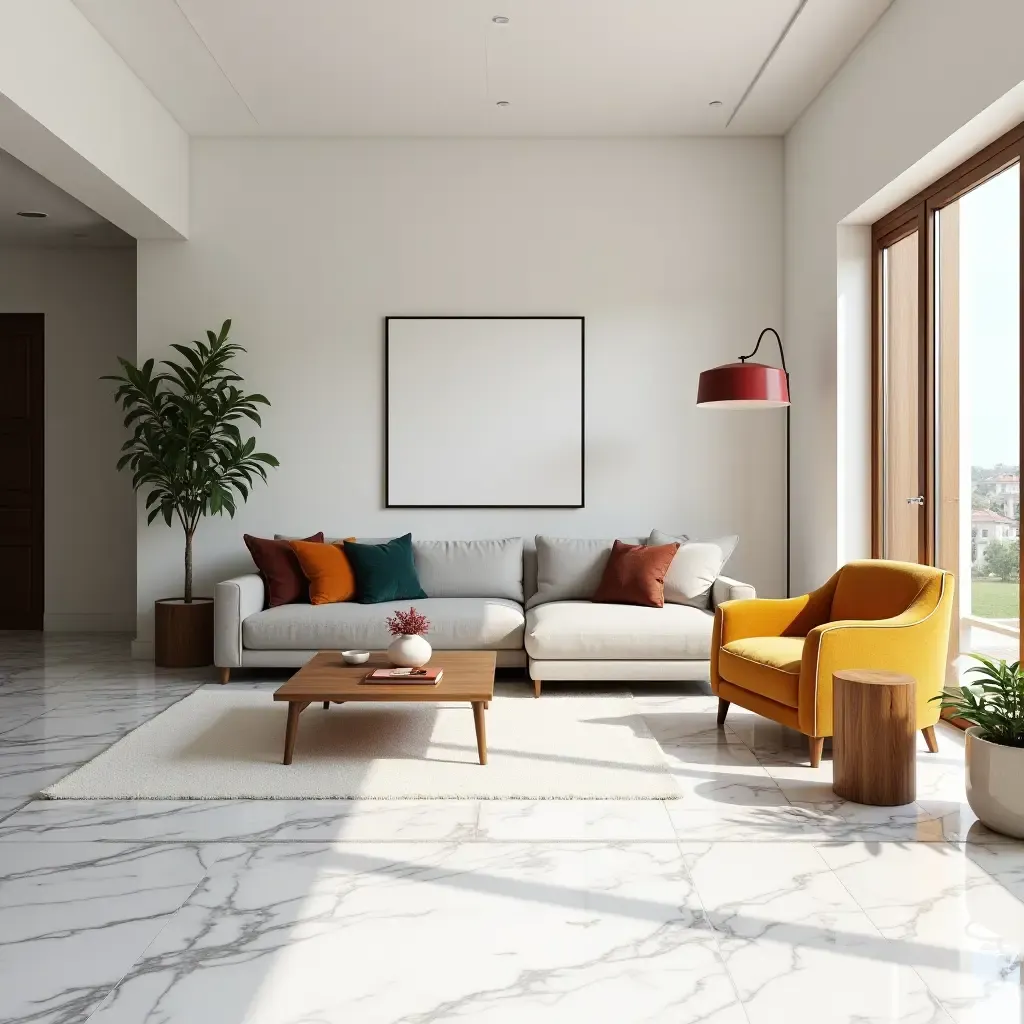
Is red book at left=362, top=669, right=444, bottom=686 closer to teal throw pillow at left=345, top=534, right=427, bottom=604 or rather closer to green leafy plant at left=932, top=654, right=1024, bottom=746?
teal throw pillow at left=345, top=534, right=427, bottom=604

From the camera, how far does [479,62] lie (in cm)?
495

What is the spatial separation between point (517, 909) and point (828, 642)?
5.63 feet

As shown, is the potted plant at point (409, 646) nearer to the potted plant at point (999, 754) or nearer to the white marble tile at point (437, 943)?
the white marble tile at point (437, 943)

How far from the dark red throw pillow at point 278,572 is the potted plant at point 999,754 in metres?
3.61

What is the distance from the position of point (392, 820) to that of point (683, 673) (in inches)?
87.8

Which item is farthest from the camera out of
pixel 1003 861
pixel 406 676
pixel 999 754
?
pixel 406 676

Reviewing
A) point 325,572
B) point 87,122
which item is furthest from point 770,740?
point 87,122

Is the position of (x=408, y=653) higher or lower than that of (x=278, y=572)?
lower

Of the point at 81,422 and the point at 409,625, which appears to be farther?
the point at 81,422

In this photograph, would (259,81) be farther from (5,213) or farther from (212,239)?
(5,213)

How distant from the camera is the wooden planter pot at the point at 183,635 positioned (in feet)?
18.2

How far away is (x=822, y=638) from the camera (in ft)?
11.6

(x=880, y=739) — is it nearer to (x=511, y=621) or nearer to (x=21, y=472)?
(x=511, y=621)

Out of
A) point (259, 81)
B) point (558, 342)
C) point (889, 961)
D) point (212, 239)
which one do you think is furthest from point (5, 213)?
point (889, 961)
